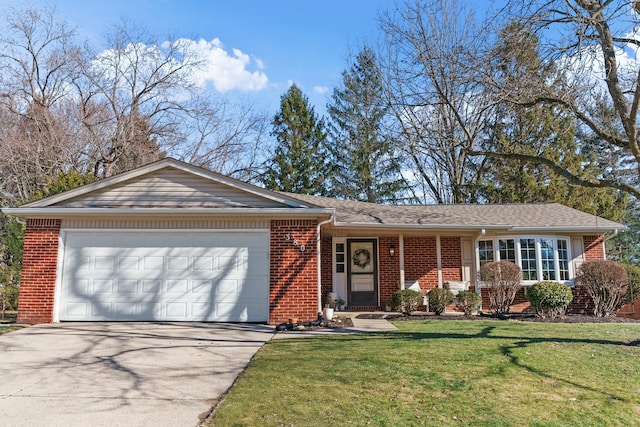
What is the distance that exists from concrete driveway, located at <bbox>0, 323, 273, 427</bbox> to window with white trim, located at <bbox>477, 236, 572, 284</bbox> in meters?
8.31

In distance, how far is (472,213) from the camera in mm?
15125

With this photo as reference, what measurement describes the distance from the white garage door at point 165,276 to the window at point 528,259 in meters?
8.32

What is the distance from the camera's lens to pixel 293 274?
9.80m

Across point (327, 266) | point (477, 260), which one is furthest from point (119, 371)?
point (477, 260)

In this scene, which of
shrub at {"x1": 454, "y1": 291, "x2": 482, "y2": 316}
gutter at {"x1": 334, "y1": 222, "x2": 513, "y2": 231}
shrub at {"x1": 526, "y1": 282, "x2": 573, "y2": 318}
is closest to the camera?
shrub at {"x1": 526, "y1": 282, "x2": 573, "y2": 318}

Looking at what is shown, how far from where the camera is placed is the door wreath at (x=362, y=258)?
45.3ft

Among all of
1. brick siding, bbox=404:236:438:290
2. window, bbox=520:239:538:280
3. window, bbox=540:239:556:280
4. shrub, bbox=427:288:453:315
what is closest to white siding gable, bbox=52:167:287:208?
shrub, bbox=427:288:453:315

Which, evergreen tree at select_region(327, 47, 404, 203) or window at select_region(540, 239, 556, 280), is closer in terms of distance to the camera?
window at select_region(540, 239, 556, 280)

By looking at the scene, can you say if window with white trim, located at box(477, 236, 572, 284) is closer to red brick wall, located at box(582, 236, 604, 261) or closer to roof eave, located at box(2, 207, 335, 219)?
red brick wall, located at box(582, 236, 604, 261)

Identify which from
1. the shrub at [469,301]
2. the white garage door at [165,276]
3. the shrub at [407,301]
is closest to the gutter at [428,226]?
the shrub at [407,301]

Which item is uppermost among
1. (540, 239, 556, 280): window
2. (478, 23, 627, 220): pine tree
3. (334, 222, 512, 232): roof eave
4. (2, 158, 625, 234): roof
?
(478, 23, 627, 220): pine tree

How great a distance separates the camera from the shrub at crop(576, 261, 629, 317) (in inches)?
456

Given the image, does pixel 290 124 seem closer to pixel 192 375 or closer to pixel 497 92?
pixel 497 92

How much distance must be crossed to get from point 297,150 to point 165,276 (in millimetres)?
19358
